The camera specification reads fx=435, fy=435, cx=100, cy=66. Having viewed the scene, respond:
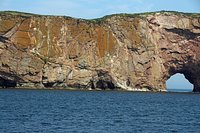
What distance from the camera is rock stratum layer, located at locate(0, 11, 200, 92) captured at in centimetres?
9488

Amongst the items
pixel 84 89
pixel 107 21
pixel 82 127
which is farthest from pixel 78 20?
pixel 82 127

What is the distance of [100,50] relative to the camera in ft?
330

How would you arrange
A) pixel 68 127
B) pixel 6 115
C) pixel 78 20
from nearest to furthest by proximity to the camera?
pixel 68 127 < pixel 6 115 < pixel 78 20

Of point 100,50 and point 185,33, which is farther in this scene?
point 185,33

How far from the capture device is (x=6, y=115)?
4278 centimetres

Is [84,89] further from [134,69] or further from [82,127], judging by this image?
[82,127]

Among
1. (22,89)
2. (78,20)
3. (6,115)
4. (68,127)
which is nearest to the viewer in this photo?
(68,127)

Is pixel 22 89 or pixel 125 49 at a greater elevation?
pixel 125 49

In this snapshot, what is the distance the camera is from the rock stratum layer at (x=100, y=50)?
94.9 metres

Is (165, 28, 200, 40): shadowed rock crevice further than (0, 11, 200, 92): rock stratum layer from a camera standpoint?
Yes

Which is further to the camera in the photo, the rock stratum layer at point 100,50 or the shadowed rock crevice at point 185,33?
the shadowed rock crevice at point 185,33

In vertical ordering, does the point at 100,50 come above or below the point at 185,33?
below

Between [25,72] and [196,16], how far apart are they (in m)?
44.6

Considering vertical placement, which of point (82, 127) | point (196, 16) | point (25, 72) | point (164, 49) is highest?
point (196, 16)
